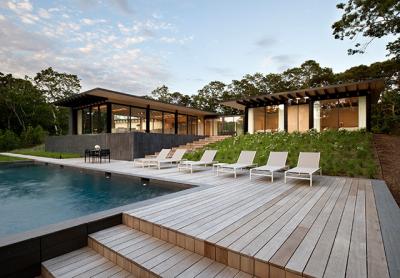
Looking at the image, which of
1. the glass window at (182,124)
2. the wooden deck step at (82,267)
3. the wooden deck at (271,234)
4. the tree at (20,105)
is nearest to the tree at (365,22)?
the wooden deck at (271,234)

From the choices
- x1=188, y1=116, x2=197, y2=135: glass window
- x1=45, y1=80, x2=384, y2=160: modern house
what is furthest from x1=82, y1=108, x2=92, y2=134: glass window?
x1=188, y1=116, x2=197, y2=135: glass window

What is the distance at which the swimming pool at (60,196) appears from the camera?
184 inches

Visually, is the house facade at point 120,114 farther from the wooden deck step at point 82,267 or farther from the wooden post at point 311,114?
the wooden deck step at point 82,267

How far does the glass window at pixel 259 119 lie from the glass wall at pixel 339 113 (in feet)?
13.7

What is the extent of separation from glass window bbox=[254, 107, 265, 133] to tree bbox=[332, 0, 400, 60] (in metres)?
7.49

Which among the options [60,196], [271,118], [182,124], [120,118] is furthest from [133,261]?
[182,124]

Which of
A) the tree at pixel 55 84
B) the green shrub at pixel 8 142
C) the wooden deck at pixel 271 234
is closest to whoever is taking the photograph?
the wooden deck at pixel 271 234

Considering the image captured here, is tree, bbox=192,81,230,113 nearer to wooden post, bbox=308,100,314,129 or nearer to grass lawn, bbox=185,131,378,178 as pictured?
wooden post, bbox=308,100,314,129

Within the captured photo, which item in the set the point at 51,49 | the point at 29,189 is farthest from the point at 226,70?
the point at 29,189

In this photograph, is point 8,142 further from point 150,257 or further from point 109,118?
point 150,257

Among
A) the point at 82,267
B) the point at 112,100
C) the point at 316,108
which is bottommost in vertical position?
the point at 82,267

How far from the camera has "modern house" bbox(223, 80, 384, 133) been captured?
45.4ft

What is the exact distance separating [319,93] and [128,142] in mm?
12873

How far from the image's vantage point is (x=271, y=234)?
271cm
